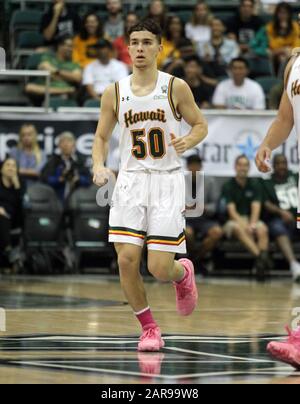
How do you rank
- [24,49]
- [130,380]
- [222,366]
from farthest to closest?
[24,49], [222,366], [130,380]

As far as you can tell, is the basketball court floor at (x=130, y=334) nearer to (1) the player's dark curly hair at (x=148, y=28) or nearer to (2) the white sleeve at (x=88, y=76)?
(1) the player's dark curly hair at (x=148, y=28)

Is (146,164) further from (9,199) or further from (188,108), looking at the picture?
(9,199)

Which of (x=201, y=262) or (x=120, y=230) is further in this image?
(x=201, y=262)

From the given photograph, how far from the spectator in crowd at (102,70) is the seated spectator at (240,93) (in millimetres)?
1670

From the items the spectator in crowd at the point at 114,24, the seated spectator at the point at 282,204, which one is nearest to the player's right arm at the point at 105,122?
the seated spectator at the point at 282,204

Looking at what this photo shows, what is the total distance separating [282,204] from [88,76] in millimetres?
3836

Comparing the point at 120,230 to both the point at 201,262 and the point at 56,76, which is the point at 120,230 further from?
the point at 56,76

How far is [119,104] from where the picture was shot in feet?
29.2

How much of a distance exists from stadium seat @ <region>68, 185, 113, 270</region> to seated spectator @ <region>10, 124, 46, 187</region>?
2.27 feet

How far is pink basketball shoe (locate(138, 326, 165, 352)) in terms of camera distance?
8500mm

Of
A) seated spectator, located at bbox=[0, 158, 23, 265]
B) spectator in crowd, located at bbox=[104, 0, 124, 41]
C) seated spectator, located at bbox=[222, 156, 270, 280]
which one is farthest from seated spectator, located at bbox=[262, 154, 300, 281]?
spectator in crowd, located at bbox=[104, 0, 124, 41]

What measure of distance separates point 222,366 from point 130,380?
0.98m

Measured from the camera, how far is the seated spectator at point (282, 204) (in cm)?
1777
